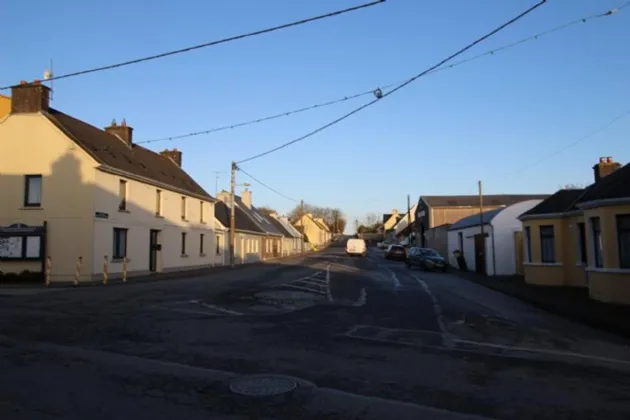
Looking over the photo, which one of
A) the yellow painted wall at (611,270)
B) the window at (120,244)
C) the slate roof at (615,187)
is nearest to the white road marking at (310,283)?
the window at (120,244)

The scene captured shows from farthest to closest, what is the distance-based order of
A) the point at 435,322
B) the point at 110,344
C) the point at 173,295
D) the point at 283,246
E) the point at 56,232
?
the point at 283,246 → the point at 56,232 → the point at 173,295 → the point at 435,322 → the point at 110,344

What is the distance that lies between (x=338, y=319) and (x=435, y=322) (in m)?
2.40

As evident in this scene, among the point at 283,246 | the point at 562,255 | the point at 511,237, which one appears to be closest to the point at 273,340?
the point at 562,255

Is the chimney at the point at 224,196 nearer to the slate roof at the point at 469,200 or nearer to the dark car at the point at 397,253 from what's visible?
the dark car at the point at 397,253

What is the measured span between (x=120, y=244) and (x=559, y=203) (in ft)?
71.4

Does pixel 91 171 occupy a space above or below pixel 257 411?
above

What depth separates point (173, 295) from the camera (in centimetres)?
1819

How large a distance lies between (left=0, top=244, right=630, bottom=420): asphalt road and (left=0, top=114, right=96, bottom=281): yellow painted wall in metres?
9.59

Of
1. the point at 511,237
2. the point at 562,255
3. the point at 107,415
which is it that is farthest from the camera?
the point at 511,237

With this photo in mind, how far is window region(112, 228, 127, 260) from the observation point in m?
27.4

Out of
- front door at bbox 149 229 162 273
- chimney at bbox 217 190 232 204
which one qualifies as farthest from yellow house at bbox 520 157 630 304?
chimney at bbox 217 190 232 204

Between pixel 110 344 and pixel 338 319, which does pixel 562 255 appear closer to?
pixel 338 319

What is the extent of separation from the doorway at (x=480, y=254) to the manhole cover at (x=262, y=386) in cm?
2750

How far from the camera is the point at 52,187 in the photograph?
83.4ft
